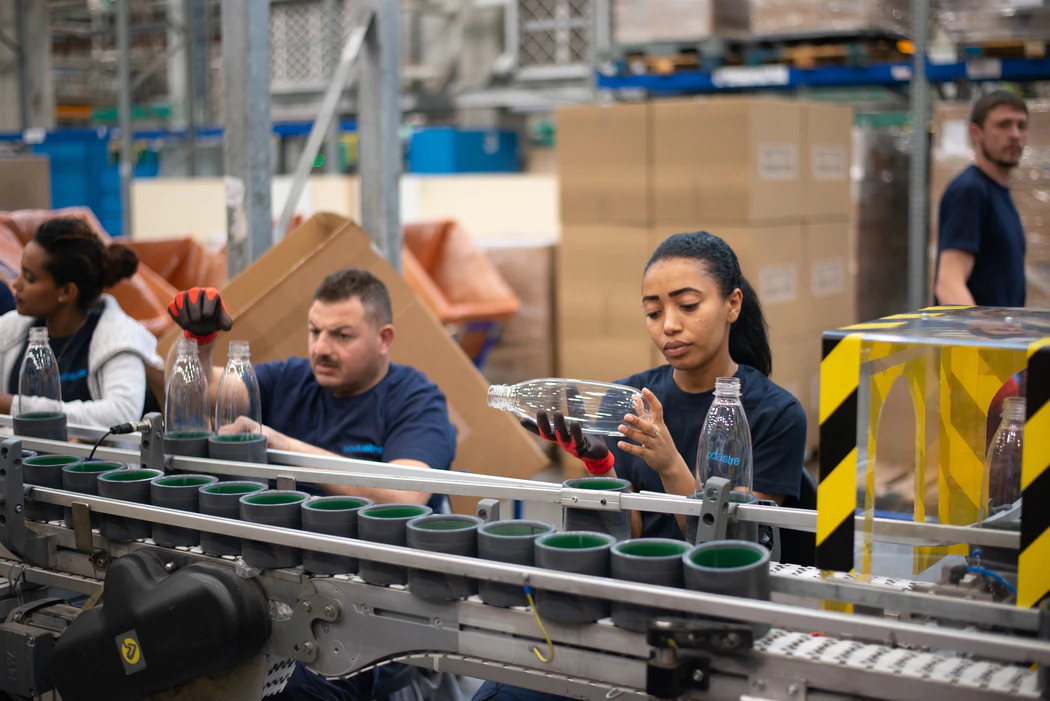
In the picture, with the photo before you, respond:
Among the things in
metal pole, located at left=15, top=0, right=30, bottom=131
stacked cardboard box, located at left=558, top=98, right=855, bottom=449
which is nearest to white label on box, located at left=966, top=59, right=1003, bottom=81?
stacked cardboard box, located at left=558, top=98, right=855, bottom=449

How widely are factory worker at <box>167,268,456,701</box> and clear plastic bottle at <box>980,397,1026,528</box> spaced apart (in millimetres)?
1377

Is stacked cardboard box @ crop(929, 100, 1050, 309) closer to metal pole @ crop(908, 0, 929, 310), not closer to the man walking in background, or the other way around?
metal pole @ crop(908, 0, 929, 310)

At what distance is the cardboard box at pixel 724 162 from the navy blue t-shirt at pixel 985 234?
3.86ft

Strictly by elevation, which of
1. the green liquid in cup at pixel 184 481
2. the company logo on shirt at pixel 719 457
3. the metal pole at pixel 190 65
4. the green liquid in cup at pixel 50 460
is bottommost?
the green liquid in cup at pixel 184 481

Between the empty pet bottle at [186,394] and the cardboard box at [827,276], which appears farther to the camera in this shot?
the cardboard box at [827,276]

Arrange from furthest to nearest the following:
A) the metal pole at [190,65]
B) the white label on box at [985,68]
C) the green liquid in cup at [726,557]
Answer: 1. the metal pole at [190,65]
2. the white label on box at [985,68]
3. the green liquid in cup at [726,557]

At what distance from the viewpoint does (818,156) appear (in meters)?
5.84

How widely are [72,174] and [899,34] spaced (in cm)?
871

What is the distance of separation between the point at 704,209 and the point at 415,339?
209 centimetres

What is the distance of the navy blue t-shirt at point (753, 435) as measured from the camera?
2297 millimetres

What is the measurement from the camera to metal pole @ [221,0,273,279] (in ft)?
13.2

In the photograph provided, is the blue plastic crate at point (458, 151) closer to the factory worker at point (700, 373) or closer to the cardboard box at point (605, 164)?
the cardboard box at point (605, 164)

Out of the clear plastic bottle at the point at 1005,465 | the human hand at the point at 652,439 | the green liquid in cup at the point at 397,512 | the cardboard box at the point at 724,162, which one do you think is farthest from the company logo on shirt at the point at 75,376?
the cardboard box at the point at 724,162

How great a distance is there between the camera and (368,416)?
3.03 m
